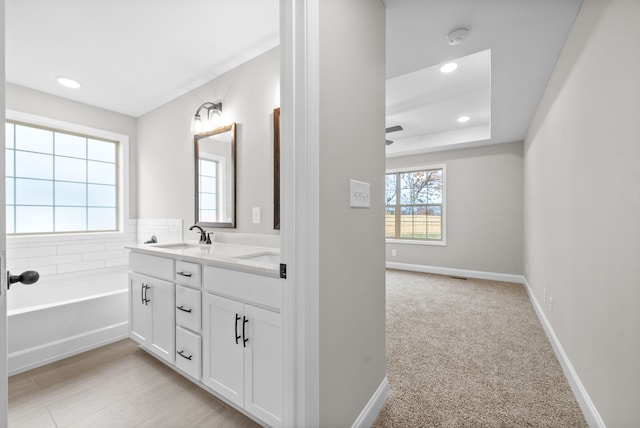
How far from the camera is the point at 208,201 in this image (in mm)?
2781

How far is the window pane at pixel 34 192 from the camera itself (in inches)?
115

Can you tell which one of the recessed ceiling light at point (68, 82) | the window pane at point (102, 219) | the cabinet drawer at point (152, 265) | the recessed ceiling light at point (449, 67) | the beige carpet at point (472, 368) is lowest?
the beige carpet at point (472, 368)

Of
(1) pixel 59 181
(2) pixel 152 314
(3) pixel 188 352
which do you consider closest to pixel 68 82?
(1) pixel 59 181

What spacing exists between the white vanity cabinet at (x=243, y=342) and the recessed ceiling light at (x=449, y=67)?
9.03 feet

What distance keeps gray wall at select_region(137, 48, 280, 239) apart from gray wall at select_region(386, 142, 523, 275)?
3868 mm

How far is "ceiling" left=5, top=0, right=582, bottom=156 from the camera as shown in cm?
177

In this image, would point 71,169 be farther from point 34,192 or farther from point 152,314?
point 152,314

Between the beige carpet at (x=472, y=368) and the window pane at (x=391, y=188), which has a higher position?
the window pane at (x=391, y=188)

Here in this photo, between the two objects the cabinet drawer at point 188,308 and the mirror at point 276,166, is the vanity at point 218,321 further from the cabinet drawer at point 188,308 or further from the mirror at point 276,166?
the mirror at point 276,166

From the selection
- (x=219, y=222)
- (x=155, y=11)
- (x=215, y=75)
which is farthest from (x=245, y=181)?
(x=155, y=11)

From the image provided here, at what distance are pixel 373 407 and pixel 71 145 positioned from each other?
4.10 m

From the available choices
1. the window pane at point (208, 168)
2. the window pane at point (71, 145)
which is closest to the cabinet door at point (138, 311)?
the window pane at point (208, 168)

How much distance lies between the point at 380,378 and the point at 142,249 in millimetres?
1894

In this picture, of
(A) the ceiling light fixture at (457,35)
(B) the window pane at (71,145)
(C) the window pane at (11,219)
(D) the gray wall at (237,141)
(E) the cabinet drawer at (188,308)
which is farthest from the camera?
(B) the window pane at (71,145)
